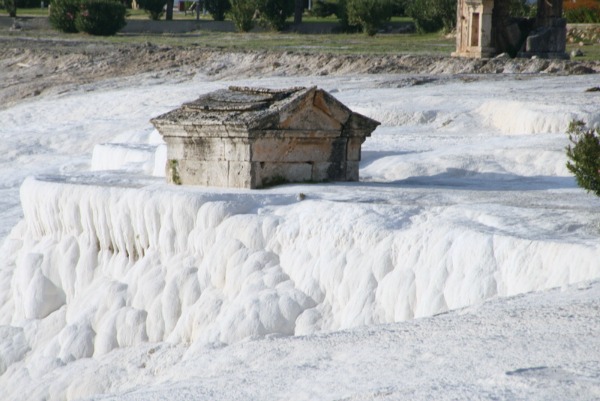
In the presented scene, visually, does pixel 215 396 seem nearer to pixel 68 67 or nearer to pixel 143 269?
pixel 143 269

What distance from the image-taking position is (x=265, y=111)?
10.2 meters

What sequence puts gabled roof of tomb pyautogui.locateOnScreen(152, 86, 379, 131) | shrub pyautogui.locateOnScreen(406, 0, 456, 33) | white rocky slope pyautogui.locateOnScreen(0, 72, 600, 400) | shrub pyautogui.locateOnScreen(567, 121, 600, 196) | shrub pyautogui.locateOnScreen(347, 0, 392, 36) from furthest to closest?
1. shrub pyautogui.locateOnScreen(347, 0, 392, 36)
2. shrub pyautogui.locateOnScreen(406, 0, 456, 33)
3. gabled roof of tomb pyautogui.locateOnScreen(152, 86, 379, 131)
4. shrub pyautogui.locateOnScreen(567, 121, 600, 196)
5. white rocky slope pyautogui.locateOnScreen(0, 72, 600, 400)

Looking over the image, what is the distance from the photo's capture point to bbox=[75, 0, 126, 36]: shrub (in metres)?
37.8

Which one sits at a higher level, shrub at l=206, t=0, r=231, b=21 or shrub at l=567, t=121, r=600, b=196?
shrub at l=206, t=0, r=231, b=21

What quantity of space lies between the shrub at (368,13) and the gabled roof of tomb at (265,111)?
26.6m

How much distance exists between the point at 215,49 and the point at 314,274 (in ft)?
67.4

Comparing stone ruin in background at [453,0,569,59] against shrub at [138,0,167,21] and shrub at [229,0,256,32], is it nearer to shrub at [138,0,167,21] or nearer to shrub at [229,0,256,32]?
shrub at [229,0,256,32]

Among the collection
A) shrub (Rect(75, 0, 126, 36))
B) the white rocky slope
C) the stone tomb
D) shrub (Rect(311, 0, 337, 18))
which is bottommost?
the white rocky slope

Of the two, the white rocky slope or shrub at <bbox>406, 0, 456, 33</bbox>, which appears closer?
the white rocky slope

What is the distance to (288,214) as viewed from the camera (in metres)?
8.97

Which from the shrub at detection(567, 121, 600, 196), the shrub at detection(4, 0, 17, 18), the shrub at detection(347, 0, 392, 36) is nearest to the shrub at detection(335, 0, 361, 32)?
the shrub at detection(347, 0, 392, 36)


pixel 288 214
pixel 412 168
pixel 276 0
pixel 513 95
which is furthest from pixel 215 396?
pixel 276 0

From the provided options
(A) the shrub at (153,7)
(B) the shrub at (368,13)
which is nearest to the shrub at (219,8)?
(A) the shrub at (153,7)

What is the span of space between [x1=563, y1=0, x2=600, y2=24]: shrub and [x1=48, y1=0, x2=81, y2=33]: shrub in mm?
14246
